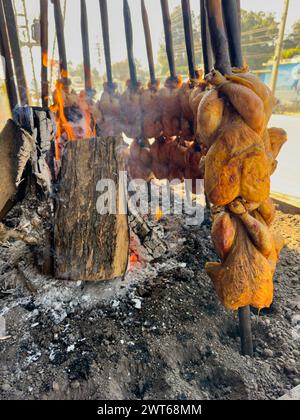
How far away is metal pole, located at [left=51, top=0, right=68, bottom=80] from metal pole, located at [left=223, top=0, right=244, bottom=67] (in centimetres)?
236

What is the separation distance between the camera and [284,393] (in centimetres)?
153

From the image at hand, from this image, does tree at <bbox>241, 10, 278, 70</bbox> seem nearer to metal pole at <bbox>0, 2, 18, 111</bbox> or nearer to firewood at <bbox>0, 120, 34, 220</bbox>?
metal pole at <bbox>0, 2, 18, 111</bbox>

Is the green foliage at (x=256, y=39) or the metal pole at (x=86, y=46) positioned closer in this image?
the metal pole at (x=86, y=46)

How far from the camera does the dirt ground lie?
5.20 feet

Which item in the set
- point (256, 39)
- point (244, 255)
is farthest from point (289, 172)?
point (256, 39)

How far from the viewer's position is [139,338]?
6.08 ft

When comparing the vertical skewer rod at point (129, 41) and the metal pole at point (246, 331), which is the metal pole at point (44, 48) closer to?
the vertical skewer rod at point (129, 41)

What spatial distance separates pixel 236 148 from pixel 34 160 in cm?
162

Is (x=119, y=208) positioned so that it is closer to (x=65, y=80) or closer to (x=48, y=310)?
(x=48, y=310)

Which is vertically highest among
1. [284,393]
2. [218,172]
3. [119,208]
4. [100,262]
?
[218,172]

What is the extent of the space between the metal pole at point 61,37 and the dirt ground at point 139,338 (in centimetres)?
213

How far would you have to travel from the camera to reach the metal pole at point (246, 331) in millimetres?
1604

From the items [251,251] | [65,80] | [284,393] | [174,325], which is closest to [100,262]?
[174,325]

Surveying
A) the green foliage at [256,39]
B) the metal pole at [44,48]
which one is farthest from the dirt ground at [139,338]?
the green foliage at [256,39]
